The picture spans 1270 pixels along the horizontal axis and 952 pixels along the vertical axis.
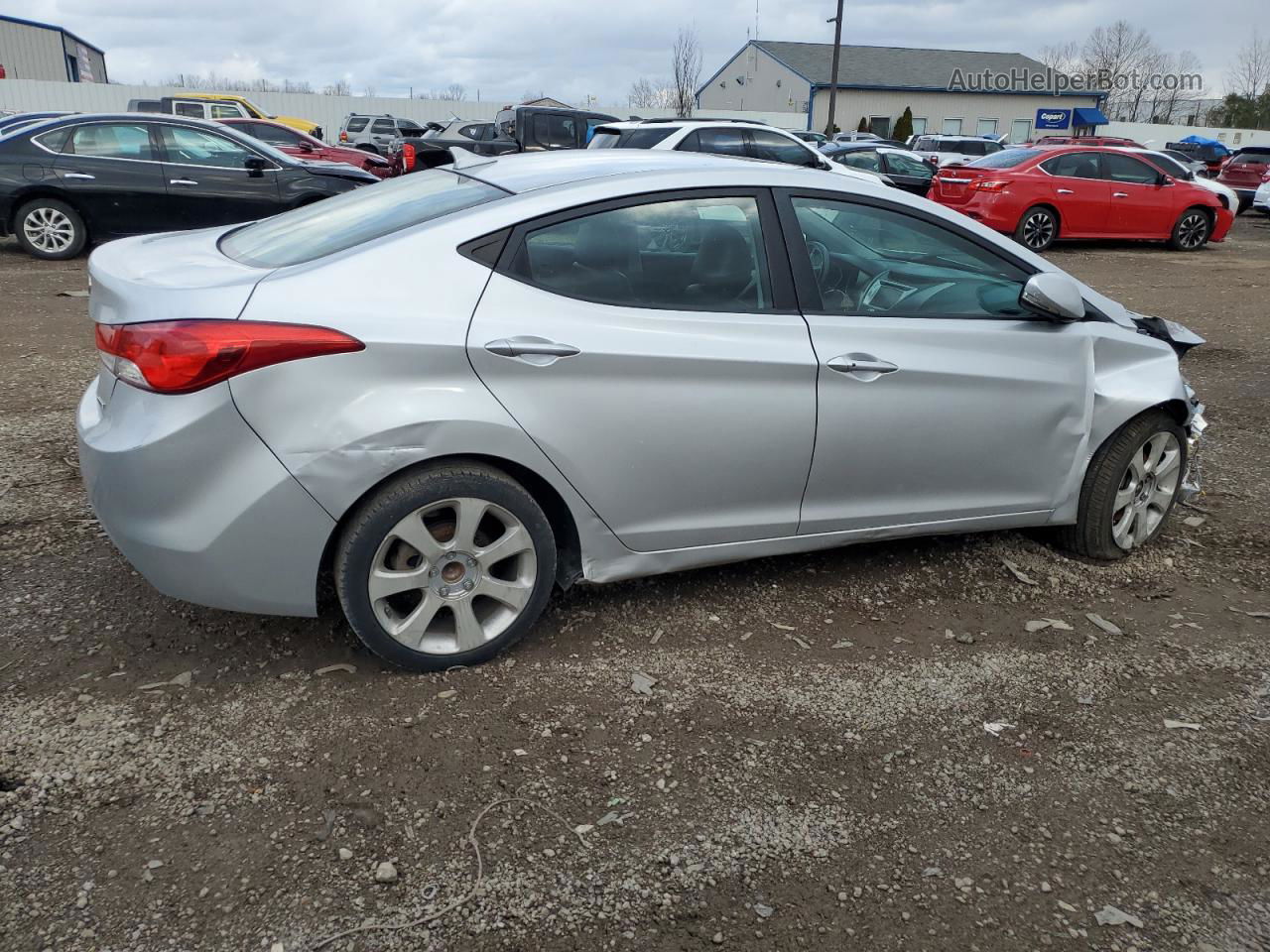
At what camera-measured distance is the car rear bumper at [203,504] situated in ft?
9.21

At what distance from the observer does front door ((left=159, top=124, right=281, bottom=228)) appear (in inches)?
440

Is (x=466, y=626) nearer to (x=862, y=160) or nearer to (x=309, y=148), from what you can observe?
(x=309, y=148)

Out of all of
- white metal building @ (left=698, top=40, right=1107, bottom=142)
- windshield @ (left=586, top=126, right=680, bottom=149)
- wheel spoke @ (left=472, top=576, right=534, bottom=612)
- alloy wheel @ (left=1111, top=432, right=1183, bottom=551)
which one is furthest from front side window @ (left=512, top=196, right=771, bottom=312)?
white metal building @ (left=698, top=40, right=1107, bottom=142)

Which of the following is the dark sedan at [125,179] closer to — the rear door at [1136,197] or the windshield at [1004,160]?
the windshield at [1004,160]

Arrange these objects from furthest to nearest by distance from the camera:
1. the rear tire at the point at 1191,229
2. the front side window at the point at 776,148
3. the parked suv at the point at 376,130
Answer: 1. the parked suv at the point at 376,130
2. the rear tire at the point at 1191,229
3. the front side window at the point at 776,148

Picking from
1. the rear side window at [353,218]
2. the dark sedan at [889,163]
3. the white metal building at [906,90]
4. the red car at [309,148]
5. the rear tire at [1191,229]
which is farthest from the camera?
the white metal building at [906,90]

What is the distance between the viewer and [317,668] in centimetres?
328

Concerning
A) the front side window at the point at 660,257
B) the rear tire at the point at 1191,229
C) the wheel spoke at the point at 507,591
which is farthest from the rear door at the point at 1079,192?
the wheel spoke at the point at 507,591

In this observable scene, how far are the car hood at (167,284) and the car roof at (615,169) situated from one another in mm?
926

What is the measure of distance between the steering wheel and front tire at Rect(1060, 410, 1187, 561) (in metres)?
1.41

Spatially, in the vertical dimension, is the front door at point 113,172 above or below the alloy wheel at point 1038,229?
above

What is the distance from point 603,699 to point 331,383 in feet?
4.10

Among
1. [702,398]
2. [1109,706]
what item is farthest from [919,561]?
[702,398]

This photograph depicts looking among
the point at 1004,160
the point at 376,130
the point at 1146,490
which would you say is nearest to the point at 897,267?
the point at 1146,490
